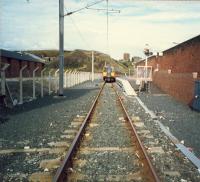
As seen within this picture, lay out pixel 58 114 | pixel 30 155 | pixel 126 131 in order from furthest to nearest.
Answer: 1. pixel 58 114
2. pixel 126 131
3. pixel 30 155

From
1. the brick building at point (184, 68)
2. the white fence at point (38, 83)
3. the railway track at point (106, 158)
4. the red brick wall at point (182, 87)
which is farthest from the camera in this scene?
the brick building at point (184, 68)

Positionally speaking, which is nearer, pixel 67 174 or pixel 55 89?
pixel 67 174

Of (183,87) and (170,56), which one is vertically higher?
(170,56)

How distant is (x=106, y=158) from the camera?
28.8 ft

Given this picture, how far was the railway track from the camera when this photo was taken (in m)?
7.34

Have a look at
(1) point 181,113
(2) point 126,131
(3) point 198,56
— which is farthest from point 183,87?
(2) point 126,131

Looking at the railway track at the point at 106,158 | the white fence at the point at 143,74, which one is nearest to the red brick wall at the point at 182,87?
the white fence at the point at 143,74

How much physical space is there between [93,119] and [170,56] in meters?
19.9

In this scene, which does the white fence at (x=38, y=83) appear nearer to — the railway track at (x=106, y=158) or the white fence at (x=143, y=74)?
the white fence at (x=143, y=74)

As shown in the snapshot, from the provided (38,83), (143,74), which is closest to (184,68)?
(143,74)

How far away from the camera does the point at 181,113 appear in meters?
18.1

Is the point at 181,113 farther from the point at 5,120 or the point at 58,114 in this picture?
the point at 5,120

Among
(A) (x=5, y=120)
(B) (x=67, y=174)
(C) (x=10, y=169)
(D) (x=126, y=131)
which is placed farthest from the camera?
(A) (x=5, y=120)

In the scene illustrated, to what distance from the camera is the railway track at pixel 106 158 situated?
7336 mm
